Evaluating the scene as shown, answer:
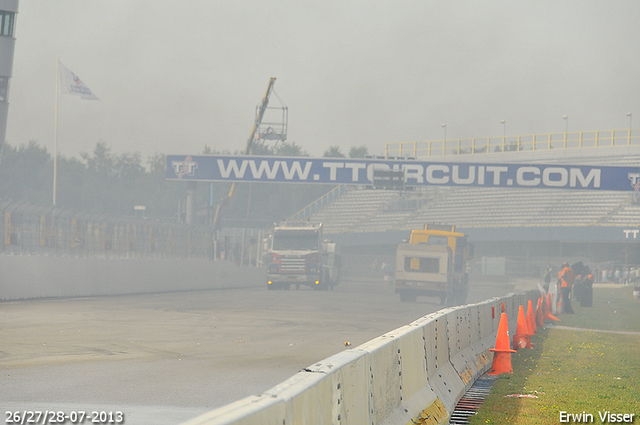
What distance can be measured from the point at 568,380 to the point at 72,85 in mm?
37661

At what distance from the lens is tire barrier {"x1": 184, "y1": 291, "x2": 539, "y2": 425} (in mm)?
3714

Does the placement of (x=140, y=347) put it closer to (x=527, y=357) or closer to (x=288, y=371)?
(x=288, y=371)

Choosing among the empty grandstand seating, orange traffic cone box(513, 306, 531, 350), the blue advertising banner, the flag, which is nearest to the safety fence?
the blue advertising banner

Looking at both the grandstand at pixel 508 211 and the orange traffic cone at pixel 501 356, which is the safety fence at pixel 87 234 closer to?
the orange traffic cone at pixel 501 356

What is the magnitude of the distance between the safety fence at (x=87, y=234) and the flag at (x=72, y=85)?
11.1m

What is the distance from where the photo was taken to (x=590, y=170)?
4684cm

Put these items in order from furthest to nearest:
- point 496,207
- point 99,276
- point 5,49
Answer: point 496,207 → point 99,276 → point 5,49

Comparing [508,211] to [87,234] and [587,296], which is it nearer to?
[587,296]

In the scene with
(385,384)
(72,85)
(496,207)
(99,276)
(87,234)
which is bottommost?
(99,276)

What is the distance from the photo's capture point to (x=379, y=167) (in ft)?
153

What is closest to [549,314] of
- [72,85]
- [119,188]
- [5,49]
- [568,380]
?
[568,380]

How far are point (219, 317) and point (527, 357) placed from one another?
8481 mm

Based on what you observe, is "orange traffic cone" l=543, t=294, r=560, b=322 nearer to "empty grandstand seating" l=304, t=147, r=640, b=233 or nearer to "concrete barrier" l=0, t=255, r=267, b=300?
"concrete barrier" l=0, t=255, r=267, b=300

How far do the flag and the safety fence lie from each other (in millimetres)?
11094
